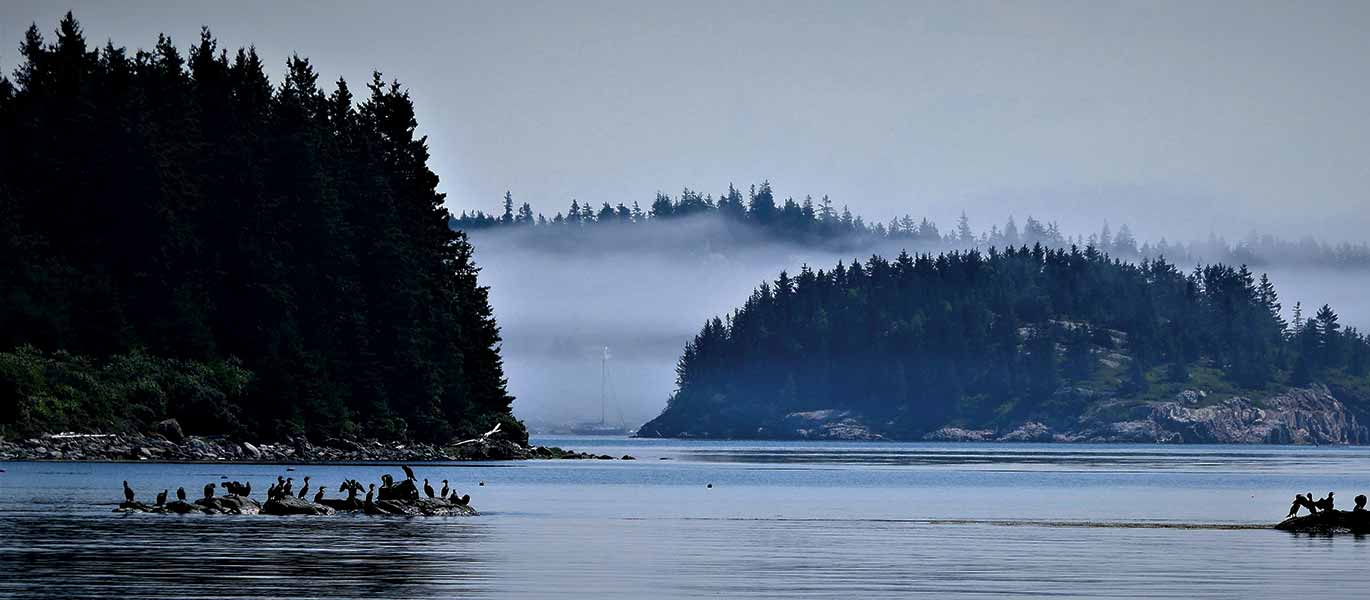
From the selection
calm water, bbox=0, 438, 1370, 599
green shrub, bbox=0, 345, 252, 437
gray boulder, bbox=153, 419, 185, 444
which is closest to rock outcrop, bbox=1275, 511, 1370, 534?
calm water, bbox=0, 438, 1370, 599

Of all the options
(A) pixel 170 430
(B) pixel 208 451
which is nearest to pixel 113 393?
(A) pixel 170 430

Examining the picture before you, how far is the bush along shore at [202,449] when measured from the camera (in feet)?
422

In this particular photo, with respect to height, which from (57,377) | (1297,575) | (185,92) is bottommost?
(1297,575)

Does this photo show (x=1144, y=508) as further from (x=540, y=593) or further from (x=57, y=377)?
(x=57, y=377)

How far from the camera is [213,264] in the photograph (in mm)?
161500

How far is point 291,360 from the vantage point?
504 feet

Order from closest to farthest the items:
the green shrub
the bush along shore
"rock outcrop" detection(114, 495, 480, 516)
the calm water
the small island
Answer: the calm water → "rock outcrop" detection(114, 495, 480, 516) → the small island → the bush along shore → the green shrub

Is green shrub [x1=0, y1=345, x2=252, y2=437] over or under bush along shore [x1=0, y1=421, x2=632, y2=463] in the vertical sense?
over

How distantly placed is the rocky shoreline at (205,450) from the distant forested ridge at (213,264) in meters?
1.51

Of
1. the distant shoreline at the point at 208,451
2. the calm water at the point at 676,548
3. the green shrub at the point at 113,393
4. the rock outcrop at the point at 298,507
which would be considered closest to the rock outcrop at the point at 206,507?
the rock outcrop at the point at 298,507

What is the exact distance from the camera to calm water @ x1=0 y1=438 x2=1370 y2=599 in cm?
4491

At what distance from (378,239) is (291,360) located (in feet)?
77.0

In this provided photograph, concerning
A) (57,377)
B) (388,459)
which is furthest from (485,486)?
(388,459)

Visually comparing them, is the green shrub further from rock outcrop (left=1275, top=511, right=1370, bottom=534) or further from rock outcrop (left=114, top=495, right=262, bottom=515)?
rock outcrop (left=1275, top=511, right=1370, bottom=534)
